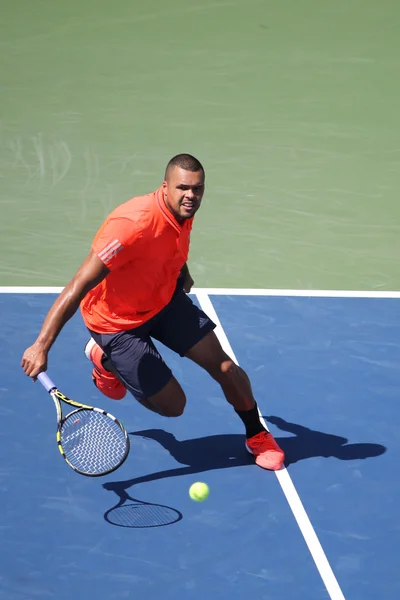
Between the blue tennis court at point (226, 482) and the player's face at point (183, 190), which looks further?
the player's face at point (183, 190)

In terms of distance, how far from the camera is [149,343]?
6730 mm

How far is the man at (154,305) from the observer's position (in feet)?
20.3

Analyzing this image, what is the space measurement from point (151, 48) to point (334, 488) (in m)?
8.04

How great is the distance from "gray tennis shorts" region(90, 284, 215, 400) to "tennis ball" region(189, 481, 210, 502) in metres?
0.62

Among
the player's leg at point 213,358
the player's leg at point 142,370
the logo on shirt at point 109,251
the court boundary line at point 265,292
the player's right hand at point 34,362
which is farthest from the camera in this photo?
the court boundary line at point 265,292

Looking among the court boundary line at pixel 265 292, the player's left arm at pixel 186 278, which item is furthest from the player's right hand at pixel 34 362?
the court boundary line at pixel 265 292

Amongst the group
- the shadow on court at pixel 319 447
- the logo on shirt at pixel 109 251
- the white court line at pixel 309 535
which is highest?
the logo on shirt at pixel 109 251

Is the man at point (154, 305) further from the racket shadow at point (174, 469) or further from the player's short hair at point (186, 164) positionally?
the racket shadow at point (174, 469)

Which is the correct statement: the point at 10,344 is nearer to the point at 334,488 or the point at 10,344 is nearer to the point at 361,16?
the point at 334,488

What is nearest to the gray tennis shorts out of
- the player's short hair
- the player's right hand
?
the player's short hair

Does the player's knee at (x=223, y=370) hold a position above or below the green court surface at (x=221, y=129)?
below

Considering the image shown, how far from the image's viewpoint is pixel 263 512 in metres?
6.35

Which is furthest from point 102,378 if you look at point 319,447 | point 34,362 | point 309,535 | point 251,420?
point 309,535

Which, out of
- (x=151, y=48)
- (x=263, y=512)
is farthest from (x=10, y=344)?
(x=151, y=48)
